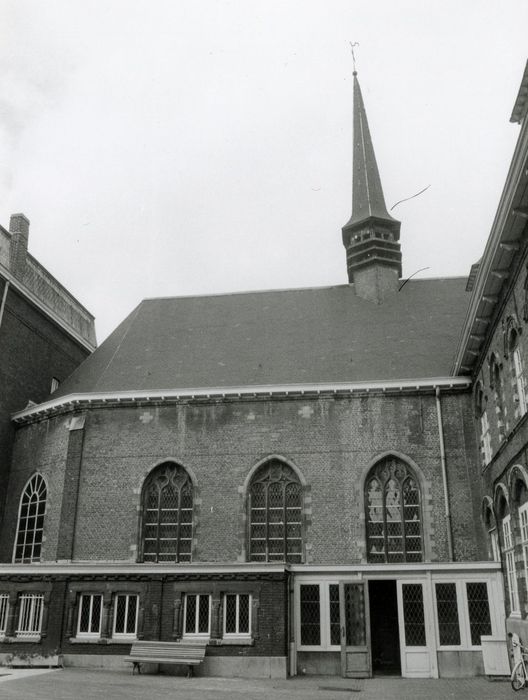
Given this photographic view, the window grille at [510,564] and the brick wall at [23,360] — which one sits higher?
the brick wall at [23,360]

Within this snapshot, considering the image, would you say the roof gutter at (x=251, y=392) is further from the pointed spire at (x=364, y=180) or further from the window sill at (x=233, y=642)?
the pointed spire at (x=364, y=180)

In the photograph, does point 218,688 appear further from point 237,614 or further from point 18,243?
point 18,243

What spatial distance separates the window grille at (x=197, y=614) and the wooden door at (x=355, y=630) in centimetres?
342

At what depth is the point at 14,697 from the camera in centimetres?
1140

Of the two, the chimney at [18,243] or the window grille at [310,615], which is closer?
the window grille at [310,615]

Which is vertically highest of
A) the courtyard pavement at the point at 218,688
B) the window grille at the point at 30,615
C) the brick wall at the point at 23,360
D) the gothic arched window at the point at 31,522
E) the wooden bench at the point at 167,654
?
the brick wall at the point at 23,360

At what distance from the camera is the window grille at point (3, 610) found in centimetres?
1848

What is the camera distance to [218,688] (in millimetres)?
13875

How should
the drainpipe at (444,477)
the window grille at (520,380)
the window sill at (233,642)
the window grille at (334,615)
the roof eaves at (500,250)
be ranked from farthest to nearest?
the drainpipe at (444,477) → the window grille at (334,615) → the window sill at (233,642) → the window grille at (520,380) → the roof eaves at (500,250)

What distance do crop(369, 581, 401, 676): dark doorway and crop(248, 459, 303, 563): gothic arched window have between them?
258 cm

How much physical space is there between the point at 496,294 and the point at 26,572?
1412cm

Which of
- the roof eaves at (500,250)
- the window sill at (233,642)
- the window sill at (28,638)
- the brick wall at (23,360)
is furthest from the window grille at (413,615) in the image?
the brick wall at (23,360)

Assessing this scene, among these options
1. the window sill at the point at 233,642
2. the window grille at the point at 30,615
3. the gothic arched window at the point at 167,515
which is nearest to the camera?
the window sill at the point at 233,642

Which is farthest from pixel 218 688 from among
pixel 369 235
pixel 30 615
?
pixel 369 235
